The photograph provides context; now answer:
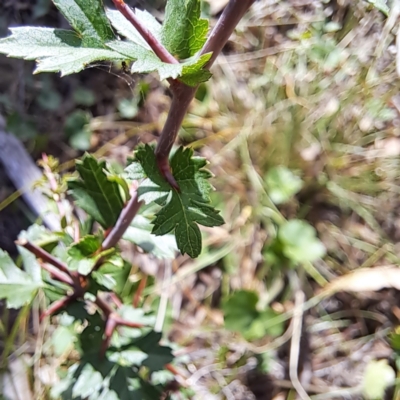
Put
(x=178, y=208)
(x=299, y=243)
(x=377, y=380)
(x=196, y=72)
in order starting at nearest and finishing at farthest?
(x=196, y=72), (x=178, y=208), (x=377, y=380), (x=299, y=243)

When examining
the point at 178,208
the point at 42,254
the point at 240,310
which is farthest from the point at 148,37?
the point at 240,310

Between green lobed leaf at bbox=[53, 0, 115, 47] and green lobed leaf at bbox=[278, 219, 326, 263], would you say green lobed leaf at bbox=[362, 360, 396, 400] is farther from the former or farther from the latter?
green lobed leaf at bbox=[53, 0, 115, 47]

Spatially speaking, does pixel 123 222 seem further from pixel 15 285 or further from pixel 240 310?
pixel 240 310

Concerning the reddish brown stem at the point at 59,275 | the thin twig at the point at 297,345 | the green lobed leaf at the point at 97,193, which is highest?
the green lobed leaf at the point at 97,193

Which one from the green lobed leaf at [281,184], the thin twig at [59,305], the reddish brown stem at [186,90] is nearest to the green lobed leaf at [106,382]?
the thin twig at [59,305]

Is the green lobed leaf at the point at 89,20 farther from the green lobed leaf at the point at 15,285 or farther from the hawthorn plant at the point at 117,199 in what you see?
the green lobed leaf at the point at 15,285

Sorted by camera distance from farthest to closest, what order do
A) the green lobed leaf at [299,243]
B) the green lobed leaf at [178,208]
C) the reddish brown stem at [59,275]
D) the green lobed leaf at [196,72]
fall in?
the green lobed leaf at [299,243] → the reddish brown stem at [59,275] → the green lobed leaf at [178,208] → the green lobed leaf at [196,72]

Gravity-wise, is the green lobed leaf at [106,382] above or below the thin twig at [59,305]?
below
